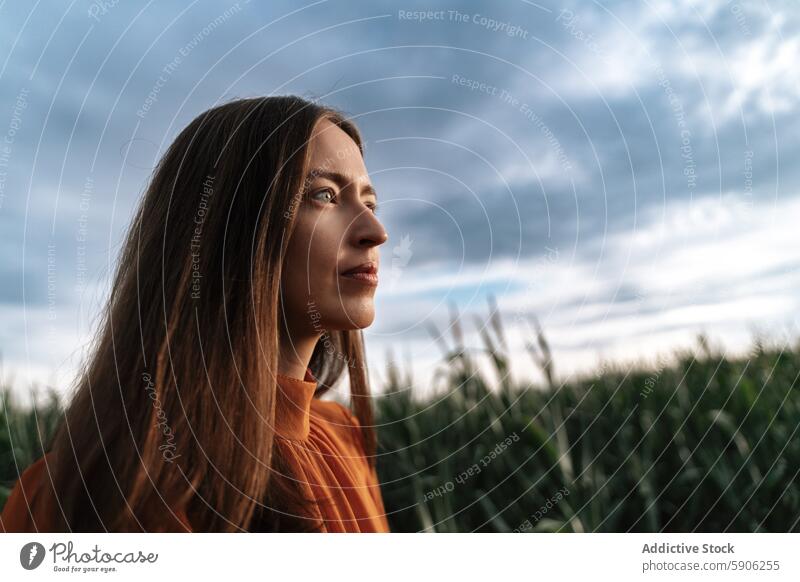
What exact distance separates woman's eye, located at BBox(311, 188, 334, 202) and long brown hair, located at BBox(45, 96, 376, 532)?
0.16 ft

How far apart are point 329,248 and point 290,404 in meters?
0.33

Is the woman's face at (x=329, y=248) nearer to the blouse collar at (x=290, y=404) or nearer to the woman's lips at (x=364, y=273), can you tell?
the woman's lips at (x=364, y=273)

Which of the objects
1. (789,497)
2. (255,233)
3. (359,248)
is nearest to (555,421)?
(789,497)

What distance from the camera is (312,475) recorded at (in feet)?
4.66

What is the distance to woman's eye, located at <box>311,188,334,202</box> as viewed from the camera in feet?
4.42

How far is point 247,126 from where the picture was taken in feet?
4.53

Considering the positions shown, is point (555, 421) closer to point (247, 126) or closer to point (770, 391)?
point (770, 391)

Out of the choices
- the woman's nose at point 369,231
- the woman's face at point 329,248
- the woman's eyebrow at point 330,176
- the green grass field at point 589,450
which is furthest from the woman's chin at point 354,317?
the green grass field at point 589,450

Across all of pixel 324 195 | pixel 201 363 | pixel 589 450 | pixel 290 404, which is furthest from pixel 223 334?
pixel 589 450

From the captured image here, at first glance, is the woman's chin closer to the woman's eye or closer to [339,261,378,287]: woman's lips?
[339,261,378,287]: woman's lips

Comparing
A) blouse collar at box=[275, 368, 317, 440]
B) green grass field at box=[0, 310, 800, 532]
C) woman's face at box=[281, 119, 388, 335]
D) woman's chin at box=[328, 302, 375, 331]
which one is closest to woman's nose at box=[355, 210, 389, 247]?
woman's face at box=[281, 119, 388, 335]

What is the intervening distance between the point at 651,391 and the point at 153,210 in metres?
2.20

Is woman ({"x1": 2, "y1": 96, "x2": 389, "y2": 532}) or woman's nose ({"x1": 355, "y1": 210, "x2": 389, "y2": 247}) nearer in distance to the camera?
woman ({"x1": 2, "y1": 96, "x2": 389, "y2": 532})

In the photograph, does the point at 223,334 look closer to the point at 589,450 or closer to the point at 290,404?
the point at 290,404
